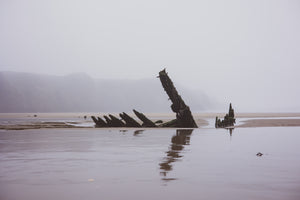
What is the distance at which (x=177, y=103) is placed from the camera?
25781 mm

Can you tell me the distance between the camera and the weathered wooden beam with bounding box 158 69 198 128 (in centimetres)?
2562

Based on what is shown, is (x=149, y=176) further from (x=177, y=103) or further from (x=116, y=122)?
(x=116, y=122)

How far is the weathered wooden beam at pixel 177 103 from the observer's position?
1009 inches

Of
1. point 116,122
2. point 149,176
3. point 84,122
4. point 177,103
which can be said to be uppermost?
Answer: point 177,103

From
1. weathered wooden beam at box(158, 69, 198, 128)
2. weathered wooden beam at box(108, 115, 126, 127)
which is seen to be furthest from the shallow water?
weathered wooden beam at box(108, 115, 126, 127)

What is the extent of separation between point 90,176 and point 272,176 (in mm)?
3856

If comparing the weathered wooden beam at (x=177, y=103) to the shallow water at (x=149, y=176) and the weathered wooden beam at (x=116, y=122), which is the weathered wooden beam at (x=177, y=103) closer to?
the weathered wooden beam at (x=116, y=122)

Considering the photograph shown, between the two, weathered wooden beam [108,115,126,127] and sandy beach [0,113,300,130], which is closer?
weathered wooden beam [108,115,126,127]

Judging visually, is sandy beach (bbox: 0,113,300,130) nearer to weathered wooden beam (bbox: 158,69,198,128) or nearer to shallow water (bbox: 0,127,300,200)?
Result: weathered wooden beam (bbox: 158,69,198,128)

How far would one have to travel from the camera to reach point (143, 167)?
798 cm

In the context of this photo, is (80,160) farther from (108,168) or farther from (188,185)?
(188,185)

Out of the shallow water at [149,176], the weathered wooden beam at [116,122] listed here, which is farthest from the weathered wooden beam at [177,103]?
the shallow water at [149,176]

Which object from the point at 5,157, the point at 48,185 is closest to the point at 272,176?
the point at 48,185

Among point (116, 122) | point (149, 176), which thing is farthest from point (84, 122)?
point (149, 176)
